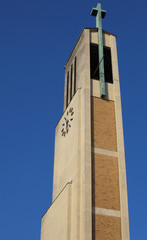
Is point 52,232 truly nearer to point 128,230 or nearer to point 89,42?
point 128,230

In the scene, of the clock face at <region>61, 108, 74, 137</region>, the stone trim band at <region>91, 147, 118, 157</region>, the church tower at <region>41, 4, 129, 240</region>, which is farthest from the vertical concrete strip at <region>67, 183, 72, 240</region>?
the clock face at <region>61, 108, 74, 137</region>

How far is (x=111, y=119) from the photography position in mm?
33875

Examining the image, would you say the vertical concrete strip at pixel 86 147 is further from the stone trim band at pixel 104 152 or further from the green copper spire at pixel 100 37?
the green copper spire at pixel 100 37

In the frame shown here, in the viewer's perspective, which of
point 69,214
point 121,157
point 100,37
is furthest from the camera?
point 100,37

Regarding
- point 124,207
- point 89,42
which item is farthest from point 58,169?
point 89,42

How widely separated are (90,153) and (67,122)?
19.7 ft

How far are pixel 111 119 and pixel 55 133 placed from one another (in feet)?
24.3

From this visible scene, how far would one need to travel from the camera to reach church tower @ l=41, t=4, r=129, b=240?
28.6 meters

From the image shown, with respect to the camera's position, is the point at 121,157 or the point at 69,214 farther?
the point at 121,157

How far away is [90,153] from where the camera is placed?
101 feet

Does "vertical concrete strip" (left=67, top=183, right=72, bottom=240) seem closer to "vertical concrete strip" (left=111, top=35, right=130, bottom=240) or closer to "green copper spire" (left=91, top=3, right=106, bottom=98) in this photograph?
"vertical concrete strip" (left=111, top=35, right=130, bottom=240)

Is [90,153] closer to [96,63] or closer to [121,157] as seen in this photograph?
[121,157]

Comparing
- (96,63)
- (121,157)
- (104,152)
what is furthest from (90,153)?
(96,63)

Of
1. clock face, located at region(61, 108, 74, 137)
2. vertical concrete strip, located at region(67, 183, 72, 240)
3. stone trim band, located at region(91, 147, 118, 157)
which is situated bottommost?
vertical concrete strip, located at region(67, 183, 72, 240)
